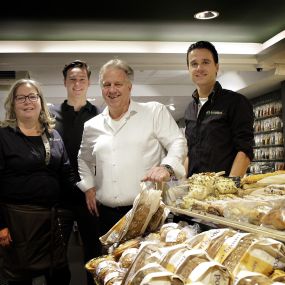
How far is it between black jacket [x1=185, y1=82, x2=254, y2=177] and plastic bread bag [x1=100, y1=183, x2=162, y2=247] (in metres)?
1.04

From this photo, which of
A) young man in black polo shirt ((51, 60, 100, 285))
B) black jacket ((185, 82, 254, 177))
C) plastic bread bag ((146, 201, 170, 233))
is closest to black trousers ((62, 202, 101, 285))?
young man in black polo shirt ((51, 60, 100, 285))

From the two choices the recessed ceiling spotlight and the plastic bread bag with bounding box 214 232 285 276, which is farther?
the recessed ceiling spotlight

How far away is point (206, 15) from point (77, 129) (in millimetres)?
3128

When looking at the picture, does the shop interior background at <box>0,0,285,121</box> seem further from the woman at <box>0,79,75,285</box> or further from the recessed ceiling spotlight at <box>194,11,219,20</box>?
the woman at <box>0,79,75,285</box>

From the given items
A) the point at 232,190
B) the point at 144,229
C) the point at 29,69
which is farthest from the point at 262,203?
the point at 29,69

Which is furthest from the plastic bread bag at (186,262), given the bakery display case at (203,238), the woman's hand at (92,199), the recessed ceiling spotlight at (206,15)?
the recessed ceiling spotlight at (206,15)

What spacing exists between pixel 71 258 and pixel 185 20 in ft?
10.9

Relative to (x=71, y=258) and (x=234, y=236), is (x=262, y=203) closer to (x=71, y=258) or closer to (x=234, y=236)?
(x=234, y=236)

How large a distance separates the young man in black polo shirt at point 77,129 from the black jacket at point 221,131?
0.82 m

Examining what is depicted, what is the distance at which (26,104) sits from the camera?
2.68m

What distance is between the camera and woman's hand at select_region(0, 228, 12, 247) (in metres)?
2.56

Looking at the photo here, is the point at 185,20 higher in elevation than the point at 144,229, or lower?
higher

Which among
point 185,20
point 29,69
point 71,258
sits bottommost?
point 71,258

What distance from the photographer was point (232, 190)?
5.95 ft
